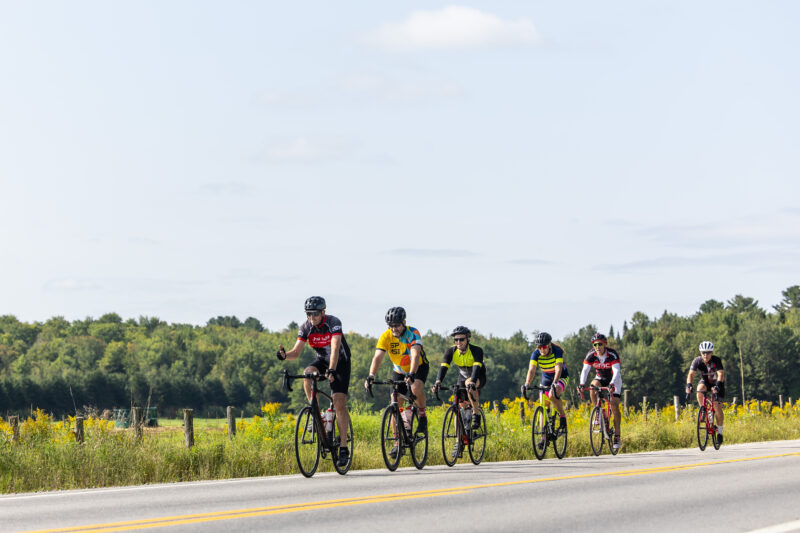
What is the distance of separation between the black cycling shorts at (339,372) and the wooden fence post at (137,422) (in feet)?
12.3

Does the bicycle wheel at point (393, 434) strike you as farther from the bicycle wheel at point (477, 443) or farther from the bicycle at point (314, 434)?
the bicycle wheel at point (477, 443)

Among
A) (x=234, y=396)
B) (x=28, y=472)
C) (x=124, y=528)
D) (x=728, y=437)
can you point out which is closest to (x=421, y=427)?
(x=28, y=472)

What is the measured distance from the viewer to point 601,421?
19.0 m

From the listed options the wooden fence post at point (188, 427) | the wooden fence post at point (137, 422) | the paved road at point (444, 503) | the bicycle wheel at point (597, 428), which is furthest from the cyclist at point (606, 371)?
the wooden fence post at point (137, 422)

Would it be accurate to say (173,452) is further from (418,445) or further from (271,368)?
(271,368)

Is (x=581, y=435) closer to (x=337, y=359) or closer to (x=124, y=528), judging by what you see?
(x=337, y=359)

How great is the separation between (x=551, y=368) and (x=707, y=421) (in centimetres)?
368

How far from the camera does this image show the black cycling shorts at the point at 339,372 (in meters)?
13.4

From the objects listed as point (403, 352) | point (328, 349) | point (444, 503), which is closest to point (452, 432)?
point (403, 352)

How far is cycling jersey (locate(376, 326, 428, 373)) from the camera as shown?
14.8m

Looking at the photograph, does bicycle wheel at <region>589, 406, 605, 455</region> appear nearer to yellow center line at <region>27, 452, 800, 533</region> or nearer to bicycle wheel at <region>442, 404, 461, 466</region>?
bicycle wheel at <region>442, 404, 461, 466</region>

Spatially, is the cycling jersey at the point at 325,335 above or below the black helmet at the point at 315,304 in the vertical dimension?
below

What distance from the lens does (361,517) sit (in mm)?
9703

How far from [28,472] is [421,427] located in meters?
5.02
